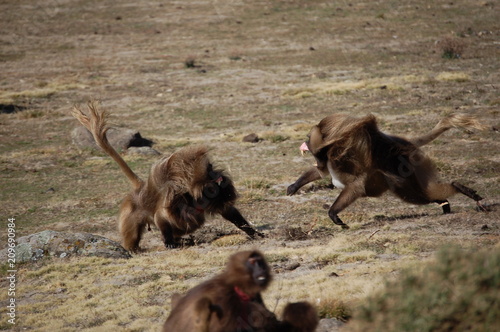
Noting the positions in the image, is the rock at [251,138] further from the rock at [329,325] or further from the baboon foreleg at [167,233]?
the rock at [329,325]

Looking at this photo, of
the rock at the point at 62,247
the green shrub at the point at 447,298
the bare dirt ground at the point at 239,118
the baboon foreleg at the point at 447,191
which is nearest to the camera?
the green shrub at the point at 447,298

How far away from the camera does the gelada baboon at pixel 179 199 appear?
10430 millimetres

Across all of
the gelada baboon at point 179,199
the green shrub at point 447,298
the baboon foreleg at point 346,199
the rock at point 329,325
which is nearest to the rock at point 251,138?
the gelada baboon at point 179,199

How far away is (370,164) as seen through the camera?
417 inches

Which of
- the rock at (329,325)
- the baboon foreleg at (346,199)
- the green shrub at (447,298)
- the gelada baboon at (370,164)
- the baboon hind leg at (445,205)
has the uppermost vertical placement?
the green shrub at (447,298)

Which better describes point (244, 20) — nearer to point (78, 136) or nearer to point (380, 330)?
point (78, 136)

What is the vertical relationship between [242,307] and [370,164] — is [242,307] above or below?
above

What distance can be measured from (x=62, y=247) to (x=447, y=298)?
7666mm

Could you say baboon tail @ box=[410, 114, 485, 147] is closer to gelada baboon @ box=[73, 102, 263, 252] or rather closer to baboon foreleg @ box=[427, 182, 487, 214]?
baboon foreleg @ box=[427, 182, 487, 214]

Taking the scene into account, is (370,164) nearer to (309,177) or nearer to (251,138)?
(309,177)

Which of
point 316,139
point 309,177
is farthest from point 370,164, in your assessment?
point 309,177

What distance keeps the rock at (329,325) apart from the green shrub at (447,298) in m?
1.53

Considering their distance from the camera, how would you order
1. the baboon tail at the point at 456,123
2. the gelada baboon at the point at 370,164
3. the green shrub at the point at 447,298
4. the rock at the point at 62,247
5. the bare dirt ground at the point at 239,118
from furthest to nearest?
1. the baboon tail at the point at 456,123
2. the gelada baboon at the point at 370,164
3. the rock at the point at 62,247
4. the bare dirt ground at the point at 239,118
5. the green shrub at the point at 447,298

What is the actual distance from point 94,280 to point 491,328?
630 cm
